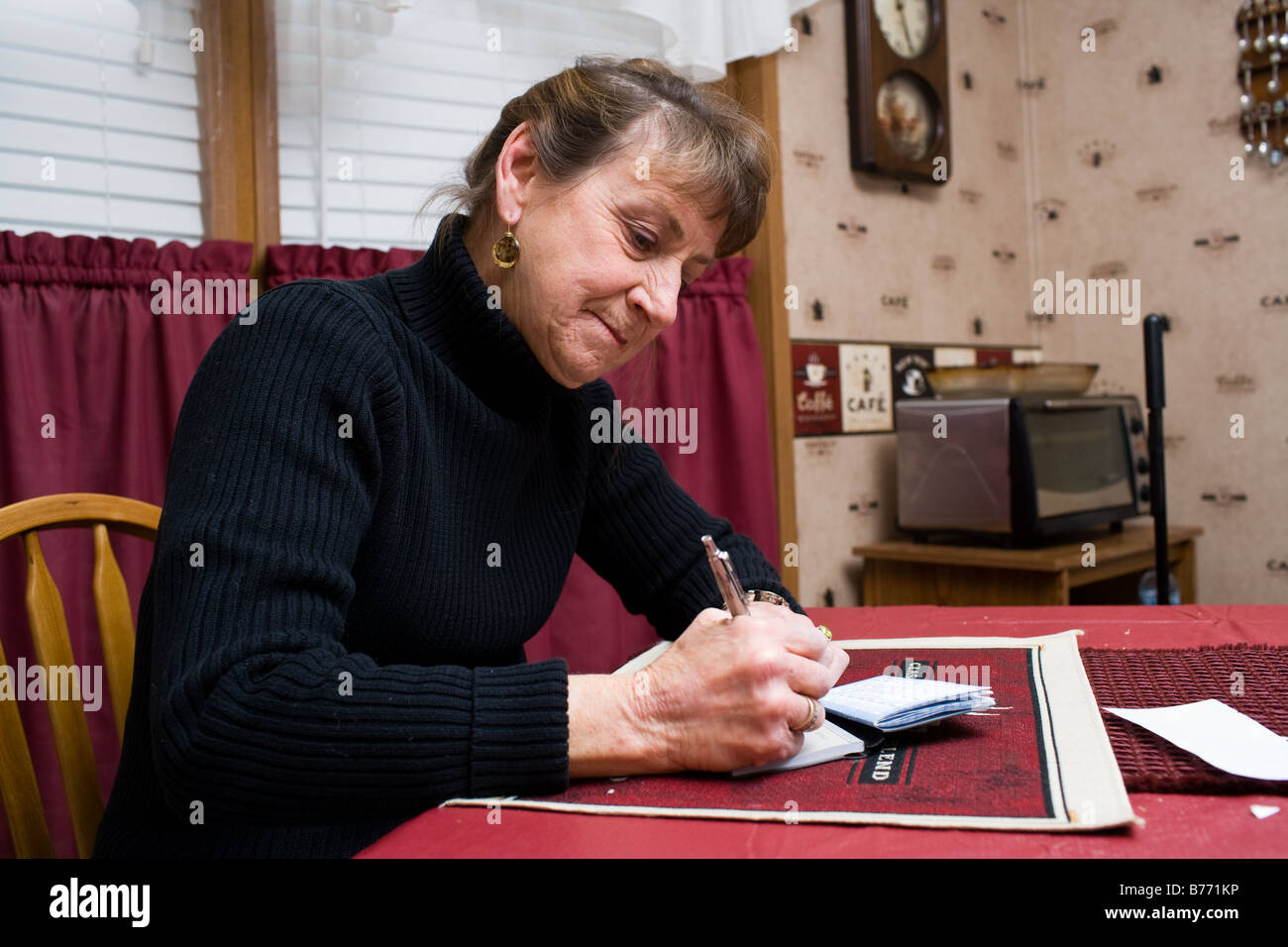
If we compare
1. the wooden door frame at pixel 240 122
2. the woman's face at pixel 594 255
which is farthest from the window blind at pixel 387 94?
the woman's face at pixel 594 255

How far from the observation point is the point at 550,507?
127cm

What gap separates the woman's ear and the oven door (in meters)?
1.70

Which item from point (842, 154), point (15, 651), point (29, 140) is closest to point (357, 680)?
point (15, 651)

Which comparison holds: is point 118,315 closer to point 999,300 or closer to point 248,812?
point 248,812

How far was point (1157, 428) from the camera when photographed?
2020 mm

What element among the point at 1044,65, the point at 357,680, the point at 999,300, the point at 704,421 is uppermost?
the point at 1044,65

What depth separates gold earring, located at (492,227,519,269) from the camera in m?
1.12

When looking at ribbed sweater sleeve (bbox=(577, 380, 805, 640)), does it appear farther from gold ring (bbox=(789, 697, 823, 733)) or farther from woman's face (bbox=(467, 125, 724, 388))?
gold ring (bbox=(789, 697, 823, 733))

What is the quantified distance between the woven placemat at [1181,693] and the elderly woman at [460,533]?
25 cm

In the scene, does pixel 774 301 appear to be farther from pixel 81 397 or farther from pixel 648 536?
pixel 81 397

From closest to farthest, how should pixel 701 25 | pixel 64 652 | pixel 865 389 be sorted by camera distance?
pixel 64 652 < pixel 701 25 < pixel 865 389

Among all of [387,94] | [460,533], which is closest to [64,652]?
[460,533]

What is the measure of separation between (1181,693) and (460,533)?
0.73m
